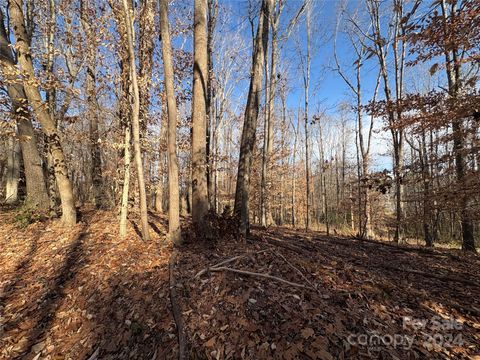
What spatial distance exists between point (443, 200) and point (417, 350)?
380cm

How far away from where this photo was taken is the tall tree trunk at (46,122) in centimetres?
615

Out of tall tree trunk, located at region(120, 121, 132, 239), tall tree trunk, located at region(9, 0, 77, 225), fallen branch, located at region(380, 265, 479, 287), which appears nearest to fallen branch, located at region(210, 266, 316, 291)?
fallen branch, located at region(380, 265, 479, 287)

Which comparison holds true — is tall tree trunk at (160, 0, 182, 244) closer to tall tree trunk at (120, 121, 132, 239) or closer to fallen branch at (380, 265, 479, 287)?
tall tree trunk at (120, 121, 132, 239)

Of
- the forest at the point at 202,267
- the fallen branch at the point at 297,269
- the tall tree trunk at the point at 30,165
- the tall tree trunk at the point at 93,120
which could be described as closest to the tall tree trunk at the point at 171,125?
the forest at the point at 202,267

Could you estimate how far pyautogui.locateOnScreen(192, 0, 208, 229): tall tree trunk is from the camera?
513cm

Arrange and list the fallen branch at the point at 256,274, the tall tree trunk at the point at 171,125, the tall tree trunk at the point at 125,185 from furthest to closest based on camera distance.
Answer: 1. the tall tree trunk at the point at 125,185
2. the tall tree trunk at the point at 171,125
3. the fallen branch at the point at 256,274

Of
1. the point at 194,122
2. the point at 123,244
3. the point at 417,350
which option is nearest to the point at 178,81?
the point at 194,122

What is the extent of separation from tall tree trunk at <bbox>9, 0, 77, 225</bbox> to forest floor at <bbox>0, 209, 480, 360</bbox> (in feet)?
5.67

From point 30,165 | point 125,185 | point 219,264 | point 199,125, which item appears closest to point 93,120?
point 30,165

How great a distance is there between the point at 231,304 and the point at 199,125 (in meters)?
3.88

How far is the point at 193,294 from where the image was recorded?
3.29 m

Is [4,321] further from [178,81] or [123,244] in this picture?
[178,81]

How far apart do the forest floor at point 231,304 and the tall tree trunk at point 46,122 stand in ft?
5.67

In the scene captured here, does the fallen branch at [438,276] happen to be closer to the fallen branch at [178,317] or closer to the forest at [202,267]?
the forest at [202,267]
